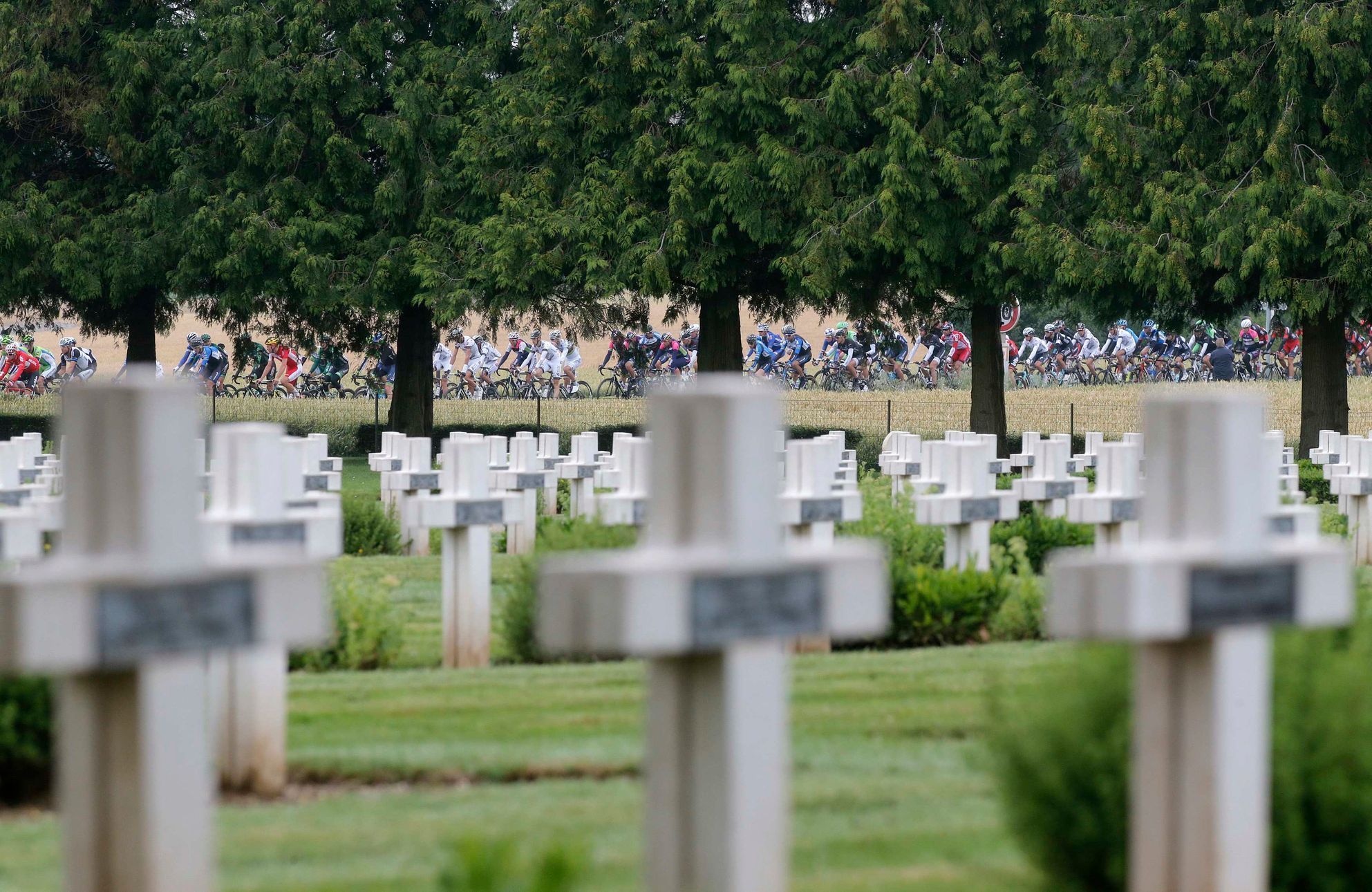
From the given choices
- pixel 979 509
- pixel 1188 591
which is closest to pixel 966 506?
pixel 979 509

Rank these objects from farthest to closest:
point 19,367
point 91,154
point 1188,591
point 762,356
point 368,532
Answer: point 19,367
point 762,356
point 91,154
point 368,532
point 1188,591

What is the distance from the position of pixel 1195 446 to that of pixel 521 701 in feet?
13.9

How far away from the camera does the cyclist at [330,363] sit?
3750 cm

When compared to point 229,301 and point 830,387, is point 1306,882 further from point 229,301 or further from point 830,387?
point 830,387

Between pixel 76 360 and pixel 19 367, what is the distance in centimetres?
→ 201

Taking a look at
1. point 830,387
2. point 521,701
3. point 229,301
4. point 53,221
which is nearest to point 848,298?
point 229,301

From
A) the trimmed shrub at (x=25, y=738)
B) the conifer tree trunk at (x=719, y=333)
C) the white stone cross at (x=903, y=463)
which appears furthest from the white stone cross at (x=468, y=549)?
Answer: the conifer tree trunk at (x=719, y=333)

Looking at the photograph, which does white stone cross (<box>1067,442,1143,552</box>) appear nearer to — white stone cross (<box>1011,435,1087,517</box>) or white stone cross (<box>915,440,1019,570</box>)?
white stone cross (<box>915,440,1019,570</box>)

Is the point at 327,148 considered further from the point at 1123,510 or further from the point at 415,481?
the point at 1123,510

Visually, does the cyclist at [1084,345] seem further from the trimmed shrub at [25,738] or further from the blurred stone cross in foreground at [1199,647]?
the blurred stone cross in foreground at [1199,647]

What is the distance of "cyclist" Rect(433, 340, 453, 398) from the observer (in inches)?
2176

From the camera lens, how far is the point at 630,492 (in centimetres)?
1067

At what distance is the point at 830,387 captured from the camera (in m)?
52.4

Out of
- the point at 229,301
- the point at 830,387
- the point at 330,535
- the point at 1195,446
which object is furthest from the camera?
the point at 830,387
